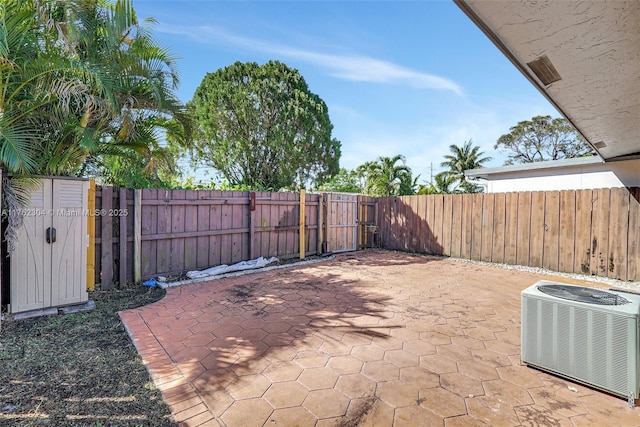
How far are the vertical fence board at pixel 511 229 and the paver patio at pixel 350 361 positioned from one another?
2.35 metres

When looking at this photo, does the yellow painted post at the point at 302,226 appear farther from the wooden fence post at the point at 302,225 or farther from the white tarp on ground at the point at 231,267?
the white tarp on ground at the point at 231,267

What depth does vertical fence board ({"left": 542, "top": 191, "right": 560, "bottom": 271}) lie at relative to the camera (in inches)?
245

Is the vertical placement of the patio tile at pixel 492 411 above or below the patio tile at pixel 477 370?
above

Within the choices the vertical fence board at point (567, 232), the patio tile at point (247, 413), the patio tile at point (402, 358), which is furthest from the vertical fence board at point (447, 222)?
the patio tile at point (247, 413)

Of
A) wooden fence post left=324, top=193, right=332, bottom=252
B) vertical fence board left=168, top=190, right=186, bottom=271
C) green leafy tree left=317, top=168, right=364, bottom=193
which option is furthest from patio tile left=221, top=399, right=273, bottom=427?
green leafy tree left=317, top=168, right=364, bottom=193

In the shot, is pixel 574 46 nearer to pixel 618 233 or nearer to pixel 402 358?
pixel 402 358

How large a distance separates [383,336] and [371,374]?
2.52ft

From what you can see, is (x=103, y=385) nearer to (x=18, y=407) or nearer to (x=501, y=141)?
(x=18, y=407)

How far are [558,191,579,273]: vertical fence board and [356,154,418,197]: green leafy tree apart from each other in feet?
32.2

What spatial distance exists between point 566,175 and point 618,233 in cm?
253

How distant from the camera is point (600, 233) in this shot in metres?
5.70

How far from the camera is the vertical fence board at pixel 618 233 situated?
5434mm

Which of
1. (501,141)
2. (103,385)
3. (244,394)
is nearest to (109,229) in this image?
(103,385)

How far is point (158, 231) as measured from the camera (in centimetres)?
517
